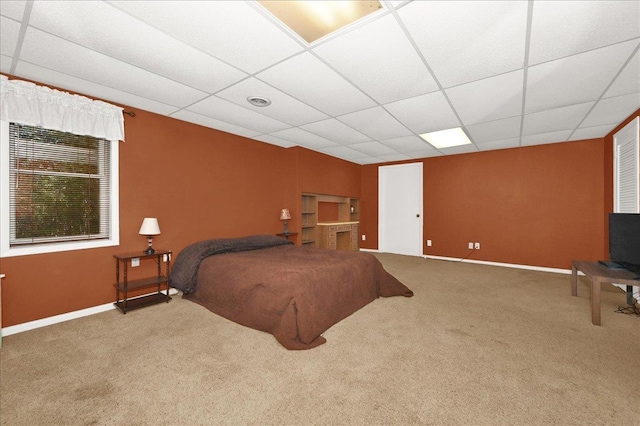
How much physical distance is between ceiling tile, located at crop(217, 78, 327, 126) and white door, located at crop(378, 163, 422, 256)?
3748 millimetres

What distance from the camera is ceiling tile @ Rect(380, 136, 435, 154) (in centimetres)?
495

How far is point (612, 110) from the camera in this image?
3463 millimetres

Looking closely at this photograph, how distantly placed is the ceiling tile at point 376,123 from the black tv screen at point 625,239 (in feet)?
9.30

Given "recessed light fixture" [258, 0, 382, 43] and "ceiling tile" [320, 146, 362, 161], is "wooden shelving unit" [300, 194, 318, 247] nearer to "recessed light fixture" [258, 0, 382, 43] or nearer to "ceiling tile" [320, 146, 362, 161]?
"ceiling tile" [320, 146, 362, 161]

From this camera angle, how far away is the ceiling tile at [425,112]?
321cm

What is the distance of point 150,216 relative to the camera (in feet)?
11.8

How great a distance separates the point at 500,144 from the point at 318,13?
4.87 meters

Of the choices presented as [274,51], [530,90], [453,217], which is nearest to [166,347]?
[274,51]

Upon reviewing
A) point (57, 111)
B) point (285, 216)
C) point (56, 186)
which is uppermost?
point (57, 111)

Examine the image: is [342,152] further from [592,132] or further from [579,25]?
[579,25]

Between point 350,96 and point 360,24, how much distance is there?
1.20 metres

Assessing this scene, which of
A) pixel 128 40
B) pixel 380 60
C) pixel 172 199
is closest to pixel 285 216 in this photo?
pixel 172 199

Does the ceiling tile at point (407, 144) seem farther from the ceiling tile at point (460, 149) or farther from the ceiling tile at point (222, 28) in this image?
the ceiling tile at point (222, 28)

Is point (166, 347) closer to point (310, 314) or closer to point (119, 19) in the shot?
point (310, 314)
